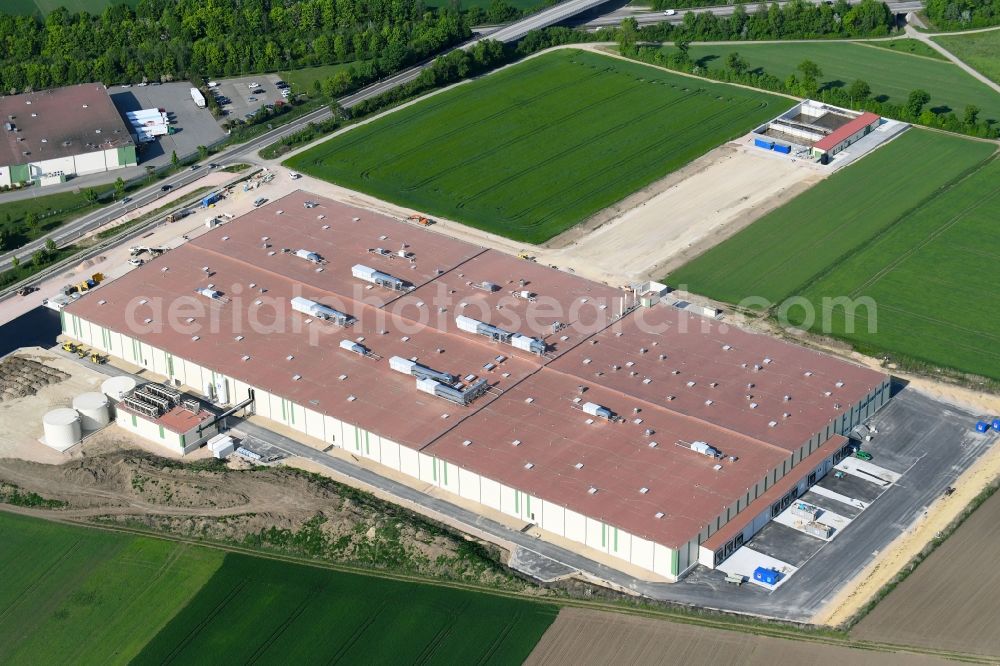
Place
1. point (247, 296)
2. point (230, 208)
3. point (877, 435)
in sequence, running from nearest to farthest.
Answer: point (877, 435), point (247, 296), point (230, 208)

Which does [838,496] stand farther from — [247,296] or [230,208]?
[230,208]

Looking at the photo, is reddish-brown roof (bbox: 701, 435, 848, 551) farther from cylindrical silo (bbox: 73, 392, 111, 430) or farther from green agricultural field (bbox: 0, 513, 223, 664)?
cylindrical silo (bbox: 73, 392, 111, 430)

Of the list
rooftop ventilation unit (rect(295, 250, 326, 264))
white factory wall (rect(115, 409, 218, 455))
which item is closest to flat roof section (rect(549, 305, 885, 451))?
rooftop ventilation unit (rect(295, 250, 326, 264))

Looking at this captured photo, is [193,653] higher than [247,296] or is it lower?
lower

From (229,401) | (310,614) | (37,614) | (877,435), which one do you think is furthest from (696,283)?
(37,614)

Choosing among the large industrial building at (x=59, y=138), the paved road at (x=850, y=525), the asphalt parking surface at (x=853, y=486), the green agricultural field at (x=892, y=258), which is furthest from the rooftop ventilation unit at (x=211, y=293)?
the asphalt parking surface at (x=853, y=486)

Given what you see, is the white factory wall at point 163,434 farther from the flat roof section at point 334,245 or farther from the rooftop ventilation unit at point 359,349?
the flat roof section at point 334,245

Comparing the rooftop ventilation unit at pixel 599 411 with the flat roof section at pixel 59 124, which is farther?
the flat roof section at pixel 59 124
